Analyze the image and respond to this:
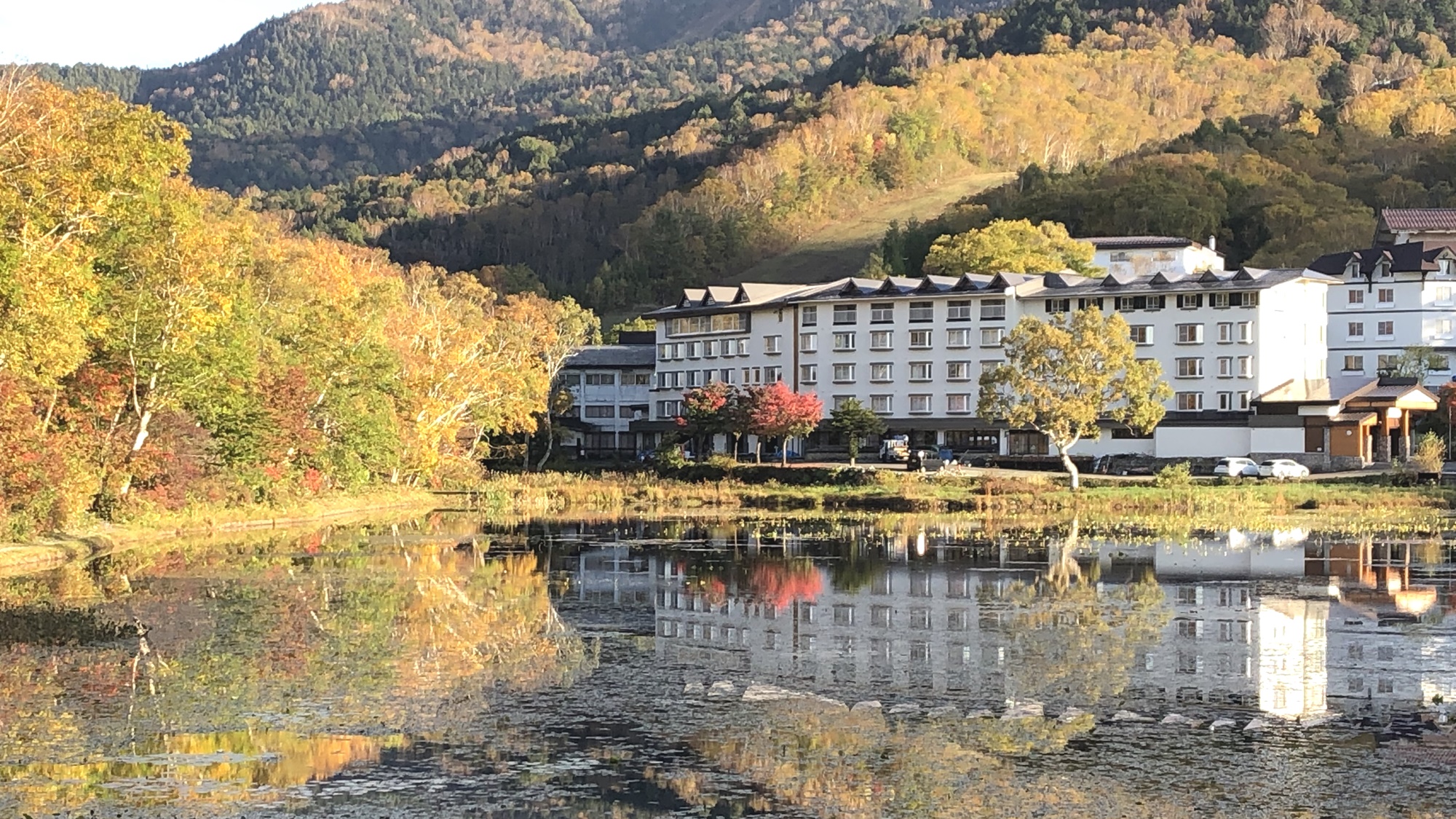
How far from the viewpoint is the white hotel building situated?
78.9m

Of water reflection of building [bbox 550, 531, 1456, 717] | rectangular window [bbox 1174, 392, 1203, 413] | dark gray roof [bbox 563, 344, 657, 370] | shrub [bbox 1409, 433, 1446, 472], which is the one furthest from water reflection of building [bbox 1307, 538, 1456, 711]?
dark gray roof [bbox 563, 344, 657, 370]

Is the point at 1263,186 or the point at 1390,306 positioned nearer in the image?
the point at 1390,306

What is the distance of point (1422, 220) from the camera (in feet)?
346

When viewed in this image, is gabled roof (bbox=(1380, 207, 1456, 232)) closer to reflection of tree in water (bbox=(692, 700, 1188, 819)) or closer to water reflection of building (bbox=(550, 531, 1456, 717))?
water reflection of building (bbox=(550, 531, 1456, 717))

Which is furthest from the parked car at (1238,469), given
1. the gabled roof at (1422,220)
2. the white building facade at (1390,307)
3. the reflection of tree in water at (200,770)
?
the reflection of tree in water at (200,770)

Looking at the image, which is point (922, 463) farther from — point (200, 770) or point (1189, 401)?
point (200, 770)

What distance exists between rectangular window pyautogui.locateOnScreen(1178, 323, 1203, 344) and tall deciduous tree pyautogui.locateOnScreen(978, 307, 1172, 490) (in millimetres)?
15751

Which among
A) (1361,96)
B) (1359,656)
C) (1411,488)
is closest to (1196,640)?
(1359,656)

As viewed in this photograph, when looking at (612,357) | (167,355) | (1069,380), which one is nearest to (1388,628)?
(167,355)

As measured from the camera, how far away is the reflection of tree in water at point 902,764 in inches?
556

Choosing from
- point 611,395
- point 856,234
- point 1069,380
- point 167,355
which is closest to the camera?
point 167,355

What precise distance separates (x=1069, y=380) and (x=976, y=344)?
23556mm

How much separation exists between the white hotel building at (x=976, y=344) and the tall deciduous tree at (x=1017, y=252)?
7759 millimetres

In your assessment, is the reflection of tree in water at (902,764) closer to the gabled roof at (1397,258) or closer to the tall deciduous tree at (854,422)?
the tall deciduous tree at (854,422)
